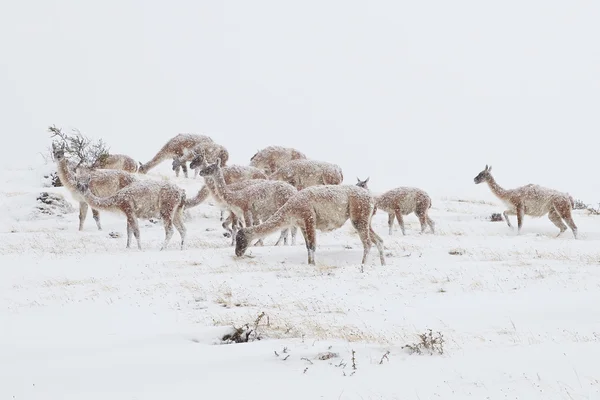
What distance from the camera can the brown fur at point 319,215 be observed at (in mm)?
14852

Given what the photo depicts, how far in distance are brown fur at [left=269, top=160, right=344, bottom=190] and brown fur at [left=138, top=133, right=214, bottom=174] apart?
7.83 m

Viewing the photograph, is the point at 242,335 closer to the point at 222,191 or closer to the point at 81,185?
the point at 222,191

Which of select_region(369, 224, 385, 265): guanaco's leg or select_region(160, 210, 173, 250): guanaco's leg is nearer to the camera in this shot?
select_region(369, 224, 385, 265): guanaco's leg

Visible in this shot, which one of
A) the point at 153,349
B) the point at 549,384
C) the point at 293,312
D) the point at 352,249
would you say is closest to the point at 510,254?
the point at 352,249

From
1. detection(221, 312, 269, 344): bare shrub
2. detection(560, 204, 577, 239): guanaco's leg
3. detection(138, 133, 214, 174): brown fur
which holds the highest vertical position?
detection(138, 133, 214, 174): brown fur

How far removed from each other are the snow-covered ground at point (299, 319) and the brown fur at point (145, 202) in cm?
86

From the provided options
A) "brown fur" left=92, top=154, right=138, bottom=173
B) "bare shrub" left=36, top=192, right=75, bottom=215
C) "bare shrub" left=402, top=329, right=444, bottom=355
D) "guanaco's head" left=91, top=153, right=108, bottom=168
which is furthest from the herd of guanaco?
"bare shrub" left=402, top=329, right=444, bottom=355

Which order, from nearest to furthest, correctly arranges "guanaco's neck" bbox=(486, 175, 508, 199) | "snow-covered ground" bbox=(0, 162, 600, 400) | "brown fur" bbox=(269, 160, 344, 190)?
"snow-covered ground" bbox=(0, 162, 600, 400) → "brown fur" bbox=(269, 160, 344, 190) → "guanaco's neck" bbox=(486, 175, 508, 199)

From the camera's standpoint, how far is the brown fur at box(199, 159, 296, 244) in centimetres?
1739

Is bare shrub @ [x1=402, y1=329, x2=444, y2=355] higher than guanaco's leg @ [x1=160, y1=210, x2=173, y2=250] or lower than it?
lower

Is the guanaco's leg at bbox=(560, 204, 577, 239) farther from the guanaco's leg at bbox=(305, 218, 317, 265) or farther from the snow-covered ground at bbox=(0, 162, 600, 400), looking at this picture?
the guanaco's leg at bbox=(305, 218, 317, 265)

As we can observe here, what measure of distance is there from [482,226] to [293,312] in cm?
1416

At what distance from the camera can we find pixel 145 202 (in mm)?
17688

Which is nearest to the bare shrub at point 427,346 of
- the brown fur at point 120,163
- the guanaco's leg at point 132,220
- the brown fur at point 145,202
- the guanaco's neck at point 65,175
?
the brown fur at point 145,202
